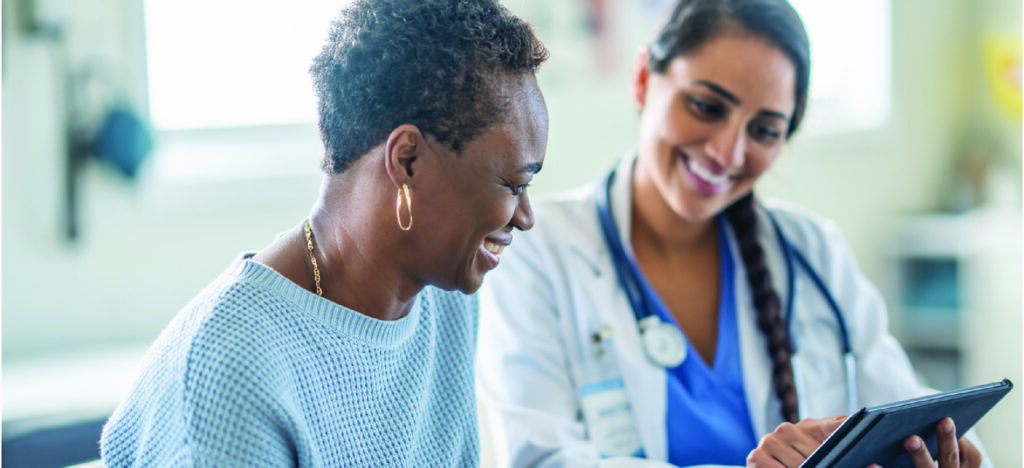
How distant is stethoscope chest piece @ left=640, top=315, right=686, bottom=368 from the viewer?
1522mm

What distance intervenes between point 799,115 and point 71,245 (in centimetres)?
159

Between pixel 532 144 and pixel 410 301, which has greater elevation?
pixel 532 144

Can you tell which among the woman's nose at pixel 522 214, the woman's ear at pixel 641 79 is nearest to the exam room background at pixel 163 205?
the woman's ear at pixel 641 79

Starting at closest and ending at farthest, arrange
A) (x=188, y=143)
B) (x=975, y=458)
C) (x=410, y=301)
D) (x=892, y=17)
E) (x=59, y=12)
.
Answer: (x=410, y=301) < (x=975, y=458) < (x=59, y=12) < (x=188, y=143) < (x=892, y=17)

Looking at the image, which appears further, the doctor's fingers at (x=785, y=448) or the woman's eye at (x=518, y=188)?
the doctor's fingers at (x=785, y=448)

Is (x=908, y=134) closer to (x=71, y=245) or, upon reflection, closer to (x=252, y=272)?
(x=71, y=245)

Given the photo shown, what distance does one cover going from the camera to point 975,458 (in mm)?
1331

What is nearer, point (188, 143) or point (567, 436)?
point (567, 436)

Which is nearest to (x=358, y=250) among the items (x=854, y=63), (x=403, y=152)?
(x=403, y=152)

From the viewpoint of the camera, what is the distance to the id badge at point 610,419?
1.48 metres

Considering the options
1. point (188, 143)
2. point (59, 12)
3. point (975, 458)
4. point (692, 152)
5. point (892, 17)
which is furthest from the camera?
point (892, 17)

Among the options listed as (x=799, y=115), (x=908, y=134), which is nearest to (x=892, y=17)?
(x=908, y=134)

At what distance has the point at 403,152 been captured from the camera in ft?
3.21

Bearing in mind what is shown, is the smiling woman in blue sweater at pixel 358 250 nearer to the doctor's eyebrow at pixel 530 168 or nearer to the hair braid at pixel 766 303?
the doctor's eyebrow at pixel 530 168
